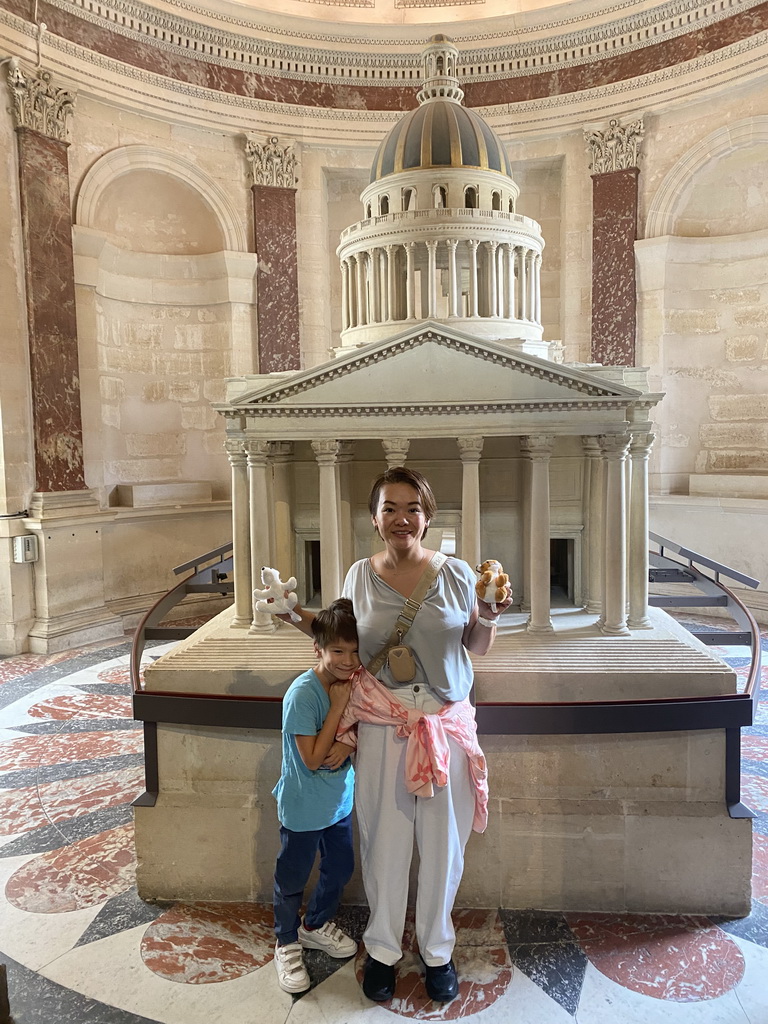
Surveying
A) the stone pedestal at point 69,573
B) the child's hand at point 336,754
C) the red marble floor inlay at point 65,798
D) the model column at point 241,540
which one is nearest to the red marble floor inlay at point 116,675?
the stone pedestal at point 69,573

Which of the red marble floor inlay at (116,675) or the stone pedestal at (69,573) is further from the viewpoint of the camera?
the stone pedestal at (69,573)

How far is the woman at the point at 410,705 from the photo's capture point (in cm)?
461

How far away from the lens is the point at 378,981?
4.95 m

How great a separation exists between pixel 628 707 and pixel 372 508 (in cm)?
290

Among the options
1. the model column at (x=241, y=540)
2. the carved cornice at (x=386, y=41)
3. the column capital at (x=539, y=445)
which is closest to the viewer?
the column capital at (x=539, y=445)

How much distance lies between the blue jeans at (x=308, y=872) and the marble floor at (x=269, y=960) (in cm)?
43

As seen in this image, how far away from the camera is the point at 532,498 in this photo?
26.0 feet

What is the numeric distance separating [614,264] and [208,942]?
1592cm

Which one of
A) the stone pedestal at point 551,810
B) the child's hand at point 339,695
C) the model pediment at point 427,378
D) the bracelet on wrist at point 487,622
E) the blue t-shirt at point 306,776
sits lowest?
the stone pedestal at point 551,810

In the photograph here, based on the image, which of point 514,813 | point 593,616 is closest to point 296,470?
point 593,616

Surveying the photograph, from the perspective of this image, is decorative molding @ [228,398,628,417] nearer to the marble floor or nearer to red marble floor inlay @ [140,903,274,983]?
the marble floor

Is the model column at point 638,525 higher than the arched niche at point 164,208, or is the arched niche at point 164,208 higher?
the arched niche at point 164,208

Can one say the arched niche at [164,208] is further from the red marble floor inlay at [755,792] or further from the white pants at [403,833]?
the red marble floor inlay at [755,792]

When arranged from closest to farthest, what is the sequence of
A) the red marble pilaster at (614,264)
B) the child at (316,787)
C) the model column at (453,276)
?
the child at (316,787), the model column at (453,276), the red marble pilaster at (614,264)
